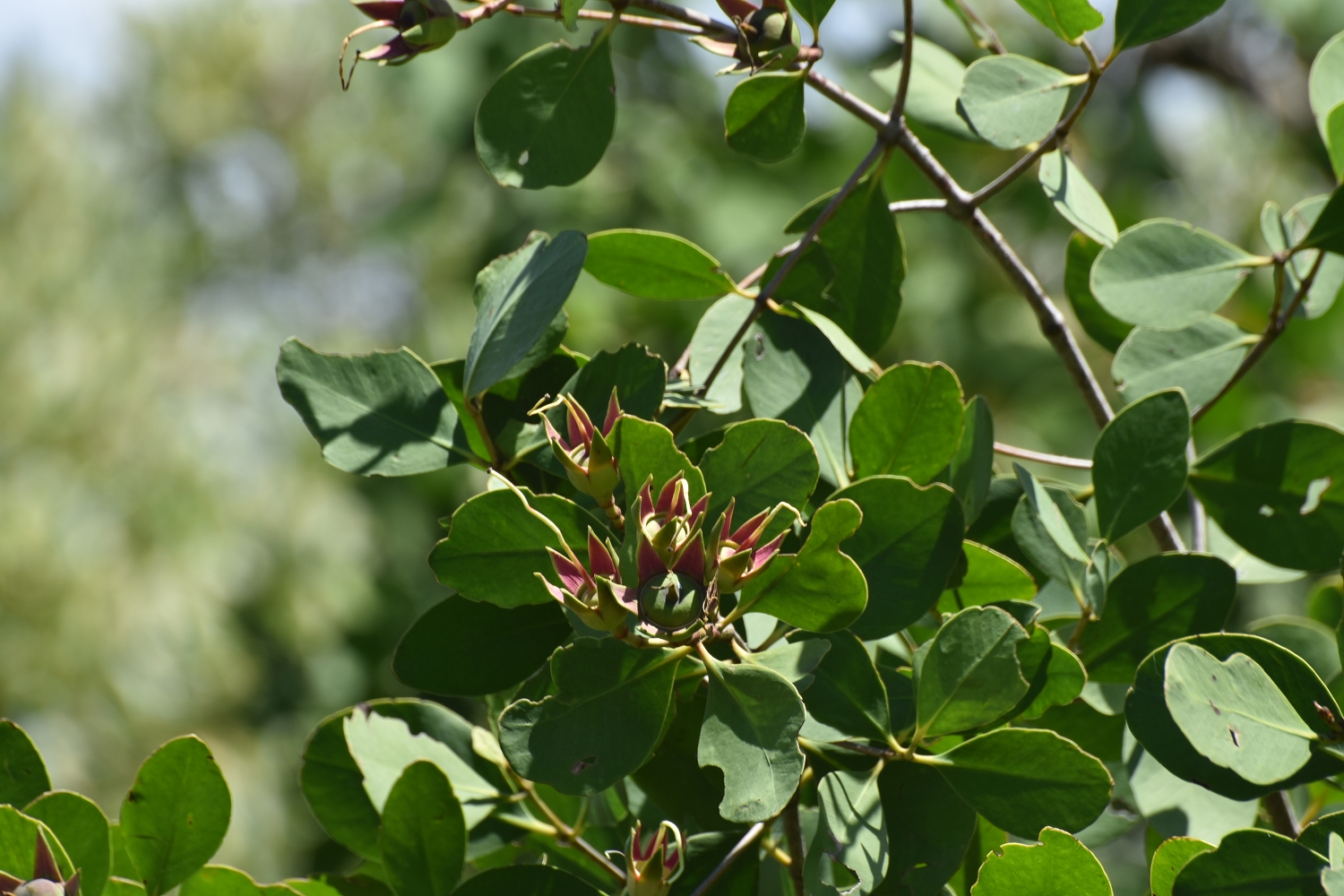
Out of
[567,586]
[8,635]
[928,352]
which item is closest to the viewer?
[567,586]

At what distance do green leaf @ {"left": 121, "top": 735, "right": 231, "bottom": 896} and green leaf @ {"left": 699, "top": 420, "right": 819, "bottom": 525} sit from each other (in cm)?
22

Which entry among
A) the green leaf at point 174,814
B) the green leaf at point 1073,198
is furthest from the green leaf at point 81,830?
the green leaf at point 1073,198

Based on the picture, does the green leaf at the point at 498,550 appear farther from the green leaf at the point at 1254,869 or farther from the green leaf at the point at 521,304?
the green leaf at the point at 1254,869

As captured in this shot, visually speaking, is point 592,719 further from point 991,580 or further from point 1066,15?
point 1066,15

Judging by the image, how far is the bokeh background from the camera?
99.6 inches

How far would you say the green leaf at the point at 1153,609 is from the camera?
0.42 m

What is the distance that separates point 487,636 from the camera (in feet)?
1.30

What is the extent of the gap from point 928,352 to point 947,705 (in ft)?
7.78

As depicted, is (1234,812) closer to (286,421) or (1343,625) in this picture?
(1343,625)

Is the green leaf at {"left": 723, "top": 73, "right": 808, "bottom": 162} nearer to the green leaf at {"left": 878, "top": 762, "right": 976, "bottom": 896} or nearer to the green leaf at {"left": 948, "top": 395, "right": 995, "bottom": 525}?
the green leaf at {"left": 948, "top": 395, "right": 995, "bottom": 525}

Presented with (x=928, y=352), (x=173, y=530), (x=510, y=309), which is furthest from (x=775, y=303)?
(x=173, y=530)

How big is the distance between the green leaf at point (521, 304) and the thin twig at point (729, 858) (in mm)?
188

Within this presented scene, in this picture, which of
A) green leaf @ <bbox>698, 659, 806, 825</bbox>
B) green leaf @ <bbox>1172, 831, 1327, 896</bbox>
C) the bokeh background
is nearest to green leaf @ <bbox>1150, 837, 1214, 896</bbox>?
green leaf @ <bbox>1172, 831, 1327, 896</bbox>

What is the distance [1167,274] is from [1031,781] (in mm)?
283
